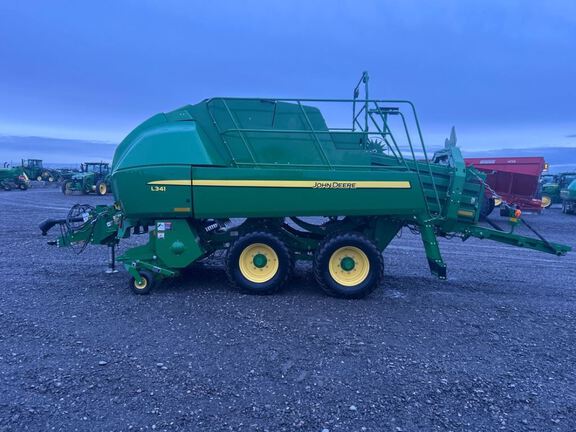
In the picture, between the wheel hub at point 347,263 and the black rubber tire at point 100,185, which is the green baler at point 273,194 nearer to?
the wheel hub at point 347,263

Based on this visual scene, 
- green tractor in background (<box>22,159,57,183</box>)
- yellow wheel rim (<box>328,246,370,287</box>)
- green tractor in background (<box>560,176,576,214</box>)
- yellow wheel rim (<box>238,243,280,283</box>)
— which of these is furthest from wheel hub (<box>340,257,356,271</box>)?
green tractor in background (<box>22,159,57,183</box>)

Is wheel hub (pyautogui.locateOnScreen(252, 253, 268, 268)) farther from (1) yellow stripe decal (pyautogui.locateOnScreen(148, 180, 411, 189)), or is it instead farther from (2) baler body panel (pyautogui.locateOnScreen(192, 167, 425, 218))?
(1) yellow stripe decal (pyautogui.locateOnScreen(148, 180, 411, 189))

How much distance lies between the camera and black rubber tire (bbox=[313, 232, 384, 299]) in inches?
214

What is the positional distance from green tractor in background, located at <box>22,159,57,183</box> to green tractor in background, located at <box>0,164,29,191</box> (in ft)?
11.0

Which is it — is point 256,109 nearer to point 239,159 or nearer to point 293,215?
point 239,159

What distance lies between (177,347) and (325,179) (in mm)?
2672

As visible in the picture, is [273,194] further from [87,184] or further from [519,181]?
[87,184]

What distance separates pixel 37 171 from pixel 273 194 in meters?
34.5

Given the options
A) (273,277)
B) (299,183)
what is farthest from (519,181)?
(273,277)

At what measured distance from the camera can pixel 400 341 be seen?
4219mm

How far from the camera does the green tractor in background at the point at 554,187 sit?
2246cm

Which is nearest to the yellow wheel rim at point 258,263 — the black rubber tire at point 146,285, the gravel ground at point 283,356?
the gravel ground at point 283,356

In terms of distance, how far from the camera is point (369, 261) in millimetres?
5465

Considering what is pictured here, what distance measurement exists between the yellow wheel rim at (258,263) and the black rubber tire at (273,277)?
0.05 m
